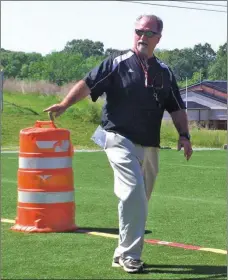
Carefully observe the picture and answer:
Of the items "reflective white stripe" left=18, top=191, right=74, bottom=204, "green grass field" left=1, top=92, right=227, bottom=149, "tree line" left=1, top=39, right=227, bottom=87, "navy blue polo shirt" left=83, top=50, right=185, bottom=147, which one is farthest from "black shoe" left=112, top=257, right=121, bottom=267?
"tree line" left=1, top=39, right=227, bottom=87

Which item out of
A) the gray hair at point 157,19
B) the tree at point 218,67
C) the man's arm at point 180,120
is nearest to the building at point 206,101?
the tree at point 218,67

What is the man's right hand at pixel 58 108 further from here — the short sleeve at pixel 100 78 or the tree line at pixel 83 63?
the tree line at pixel 83 63

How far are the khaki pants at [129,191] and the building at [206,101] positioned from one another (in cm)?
6750

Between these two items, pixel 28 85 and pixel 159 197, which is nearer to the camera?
pixel 159 197

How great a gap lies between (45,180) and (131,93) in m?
2.29

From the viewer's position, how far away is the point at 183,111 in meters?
6.95

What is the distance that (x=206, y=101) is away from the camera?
79875 millimetres

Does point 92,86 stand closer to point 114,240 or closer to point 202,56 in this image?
point 114,240

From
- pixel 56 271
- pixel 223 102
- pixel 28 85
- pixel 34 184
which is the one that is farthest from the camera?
pixel 223 102

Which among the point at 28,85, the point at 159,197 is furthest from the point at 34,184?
the point at 28,85

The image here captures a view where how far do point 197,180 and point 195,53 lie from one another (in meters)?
68.0

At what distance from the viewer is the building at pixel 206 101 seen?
76.6m

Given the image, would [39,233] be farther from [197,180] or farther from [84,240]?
[197,180]

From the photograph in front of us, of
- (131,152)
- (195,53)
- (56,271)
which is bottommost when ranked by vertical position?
(56,271)
